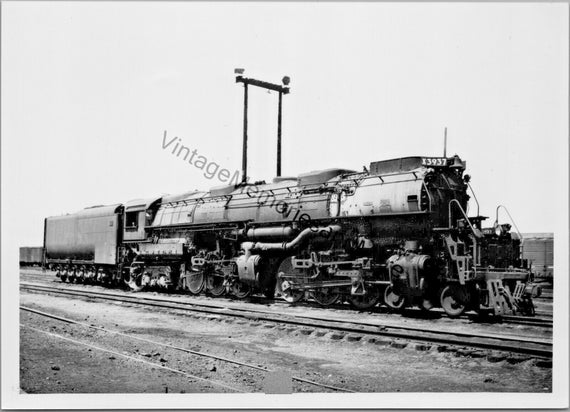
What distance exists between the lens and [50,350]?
10.6 m

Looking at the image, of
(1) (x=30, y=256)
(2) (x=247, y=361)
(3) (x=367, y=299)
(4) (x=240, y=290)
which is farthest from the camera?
(1) (x=30, y=256)

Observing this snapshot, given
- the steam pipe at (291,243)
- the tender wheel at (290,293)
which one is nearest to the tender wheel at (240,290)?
the steam pipe at (291,243)

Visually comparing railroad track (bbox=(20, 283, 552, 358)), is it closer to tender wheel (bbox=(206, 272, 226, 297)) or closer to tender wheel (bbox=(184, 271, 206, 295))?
tender wheel (bbox=(206, 272, 226, 297))

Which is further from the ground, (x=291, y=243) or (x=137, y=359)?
(x=291, y=243)

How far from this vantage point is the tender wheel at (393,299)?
1345cm

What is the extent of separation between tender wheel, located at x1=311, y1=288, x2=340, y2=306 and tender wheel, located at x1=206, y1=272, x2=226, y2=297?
15.3ft

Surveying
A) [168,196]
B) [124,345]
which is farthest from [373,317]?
[168,196]

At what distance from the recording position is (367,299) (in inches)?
558

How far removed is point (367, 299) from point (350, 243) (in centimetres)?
156

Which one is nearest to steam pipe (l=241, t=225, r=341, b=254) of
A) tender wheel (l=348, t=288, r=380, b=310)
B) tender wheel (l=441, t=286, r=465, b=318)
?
tender wheel (l=348, t=288, r=380, b=310)

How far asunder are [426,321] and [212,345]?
498 centimetres

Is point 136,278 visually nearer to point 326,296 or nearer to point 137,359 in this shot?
point 326,296

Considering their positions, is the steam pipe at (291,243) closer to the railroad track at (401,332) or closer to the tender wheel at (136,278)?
the railroad track at (401,332)

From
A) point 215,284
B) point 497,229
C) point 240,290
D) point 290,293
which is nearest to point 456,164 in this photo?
point 497,229
